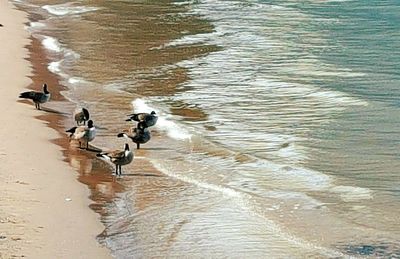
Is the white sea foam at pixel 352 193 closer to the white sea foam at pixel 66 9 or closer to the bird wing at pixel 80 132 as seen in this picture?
the bird wing at pixel 80 132

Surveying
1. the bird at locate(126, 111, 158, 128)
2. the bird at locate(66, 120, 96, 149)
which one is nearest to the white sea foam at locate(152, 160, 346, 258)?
the bird at locate(66, 120, 96, 149)

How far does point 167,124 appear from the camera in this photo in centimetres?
1705

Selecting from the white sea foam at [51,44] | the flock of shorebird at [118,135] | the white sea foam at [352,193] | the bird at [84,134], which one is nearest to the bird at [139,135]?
the flock of shorebird at [118,135]

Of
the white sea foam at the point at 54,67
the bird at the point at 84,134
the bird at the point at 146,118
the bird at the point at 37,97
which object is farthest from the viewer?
the white sea foam at the point at 54,67

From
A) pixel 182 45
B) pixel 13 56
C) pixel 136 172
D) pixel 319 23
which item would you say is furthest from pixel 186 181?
pixel 319 23

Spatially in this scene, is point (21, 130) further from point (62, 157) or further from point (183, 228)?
point (183, 228)

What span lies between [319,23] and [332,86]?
11753 mm

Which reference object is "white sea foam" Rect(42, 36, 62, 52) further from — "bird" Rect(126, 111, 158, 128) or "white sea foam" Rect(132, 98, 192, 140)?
"bird" Rect(126, 111, 158, 128)

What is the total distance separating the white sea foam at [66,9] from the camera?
3462 centimetres

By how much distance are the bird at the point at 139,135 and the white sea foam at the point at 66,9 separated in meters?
19.9

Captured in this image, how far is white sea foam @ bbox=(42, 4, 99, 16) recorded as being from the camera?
34.6 meters

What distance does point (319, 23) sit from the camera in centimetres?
3203

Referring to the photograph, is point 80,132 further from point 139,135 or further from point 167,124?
point 167,124

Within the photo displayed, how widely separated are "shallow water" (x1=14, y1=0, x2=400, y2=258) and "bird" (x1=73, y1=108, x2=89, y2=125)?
364mm
